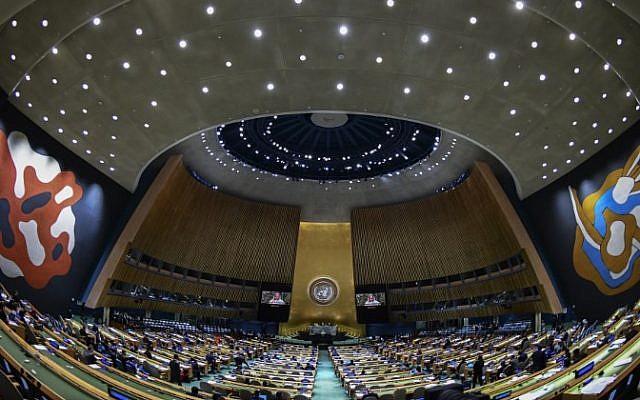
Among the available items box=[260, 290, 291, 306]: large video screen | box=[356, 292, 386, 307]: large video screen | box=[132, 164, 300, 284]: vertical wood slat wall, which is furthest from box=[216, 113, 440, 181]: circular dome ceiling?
box=[356, 292, 386, 307]: large video screen

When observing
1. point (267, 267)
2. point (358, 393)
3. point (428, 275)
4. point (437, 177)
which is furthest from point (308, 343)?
point (358, 393)

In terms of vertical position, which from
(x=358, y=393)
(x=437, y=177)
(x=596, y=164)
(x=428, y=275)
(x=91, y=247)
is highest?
(x=437, y=177)

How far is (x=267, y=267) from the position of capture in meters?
33.3

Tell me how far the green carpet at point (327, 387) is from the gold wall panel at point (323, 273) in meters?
17.1

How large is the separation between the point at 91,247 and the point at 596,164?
2336 centimetres

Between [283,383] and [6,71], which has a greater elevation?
[6,71]

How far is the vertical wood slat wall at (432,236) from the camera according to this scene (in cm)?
2656

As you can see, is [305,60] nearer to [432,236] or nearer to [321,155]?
[321,155]

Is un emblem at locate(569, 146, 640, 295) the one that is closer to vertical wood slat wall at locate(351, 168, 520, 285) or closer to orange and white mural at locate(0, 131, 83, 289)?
vertical wood slat wall at locate(351, 168, 520, 285)

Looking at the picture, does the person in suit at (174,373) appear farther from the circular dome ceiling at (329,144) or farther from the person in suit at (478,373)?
the circular dome ceiling at (329,144)

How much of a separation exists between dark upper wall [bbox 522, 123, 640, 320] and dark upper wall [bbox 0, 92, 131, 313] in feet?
72.3

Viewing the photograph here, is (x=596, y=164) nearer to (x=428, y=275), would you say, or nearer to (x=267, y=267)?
(x=428, y=275)

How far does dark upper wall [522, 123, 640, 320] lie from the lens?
56.4 ft

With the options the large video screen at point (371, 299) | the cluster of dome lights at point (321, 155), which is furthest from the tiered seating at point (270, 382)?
the large video screen at point (371, 299)
